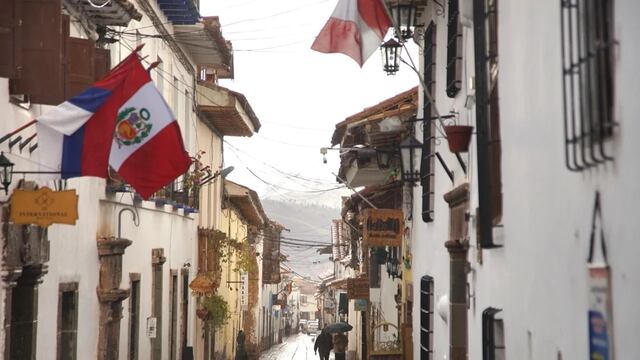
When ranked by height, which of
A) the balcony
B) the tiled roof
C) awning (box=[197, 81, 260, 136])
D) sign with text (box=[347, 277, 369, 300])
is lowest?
A: sign with text (box=[347, 277, 369, 300])

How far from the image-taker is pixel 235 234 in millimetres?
42156

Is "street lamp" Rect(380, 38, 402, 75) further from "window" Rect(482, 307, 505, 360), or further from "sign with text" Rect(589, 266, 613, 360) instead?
"sign with text" Rect(589, 266, 613, 360)

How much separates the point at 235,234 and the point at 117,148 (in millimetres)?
30382

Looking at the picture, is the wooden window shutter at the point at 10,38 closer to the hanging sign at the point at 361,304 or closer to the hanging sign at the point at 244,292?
the hanging sign at the point at 361,304

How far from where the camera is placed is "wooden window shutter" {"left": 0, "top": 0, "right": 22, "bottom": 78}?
433 inches

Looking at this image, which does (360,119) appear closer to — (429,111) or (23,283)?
(429,111)

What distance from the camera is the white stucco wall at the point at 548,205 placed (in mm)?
5621

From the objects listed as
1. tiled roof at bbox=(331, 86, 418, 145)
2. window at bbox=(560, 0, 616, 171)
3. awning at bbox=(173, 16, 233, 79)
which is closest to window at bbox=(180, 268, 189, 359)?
awning at bbox=(173, 16, 233, 79)

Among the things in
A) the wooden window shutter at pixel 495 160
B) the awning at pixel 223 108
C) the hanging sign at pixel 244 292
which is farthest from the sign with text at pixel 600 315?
the hanging sign at pixel 244 292

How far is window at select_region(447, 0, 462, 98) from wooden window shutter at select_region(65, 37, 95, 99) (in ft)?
13.6

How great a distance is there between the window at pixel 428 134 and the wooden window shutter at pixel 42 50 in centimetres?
554

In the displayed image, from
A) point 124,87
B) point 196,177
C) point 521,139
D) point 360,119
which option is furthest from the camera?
point 196,177

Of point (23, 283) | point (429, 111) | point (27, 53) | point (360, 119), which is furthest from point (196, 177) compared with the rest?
point (27, 53)

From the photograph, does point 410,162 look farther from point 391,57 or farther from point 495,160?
point 495,160
